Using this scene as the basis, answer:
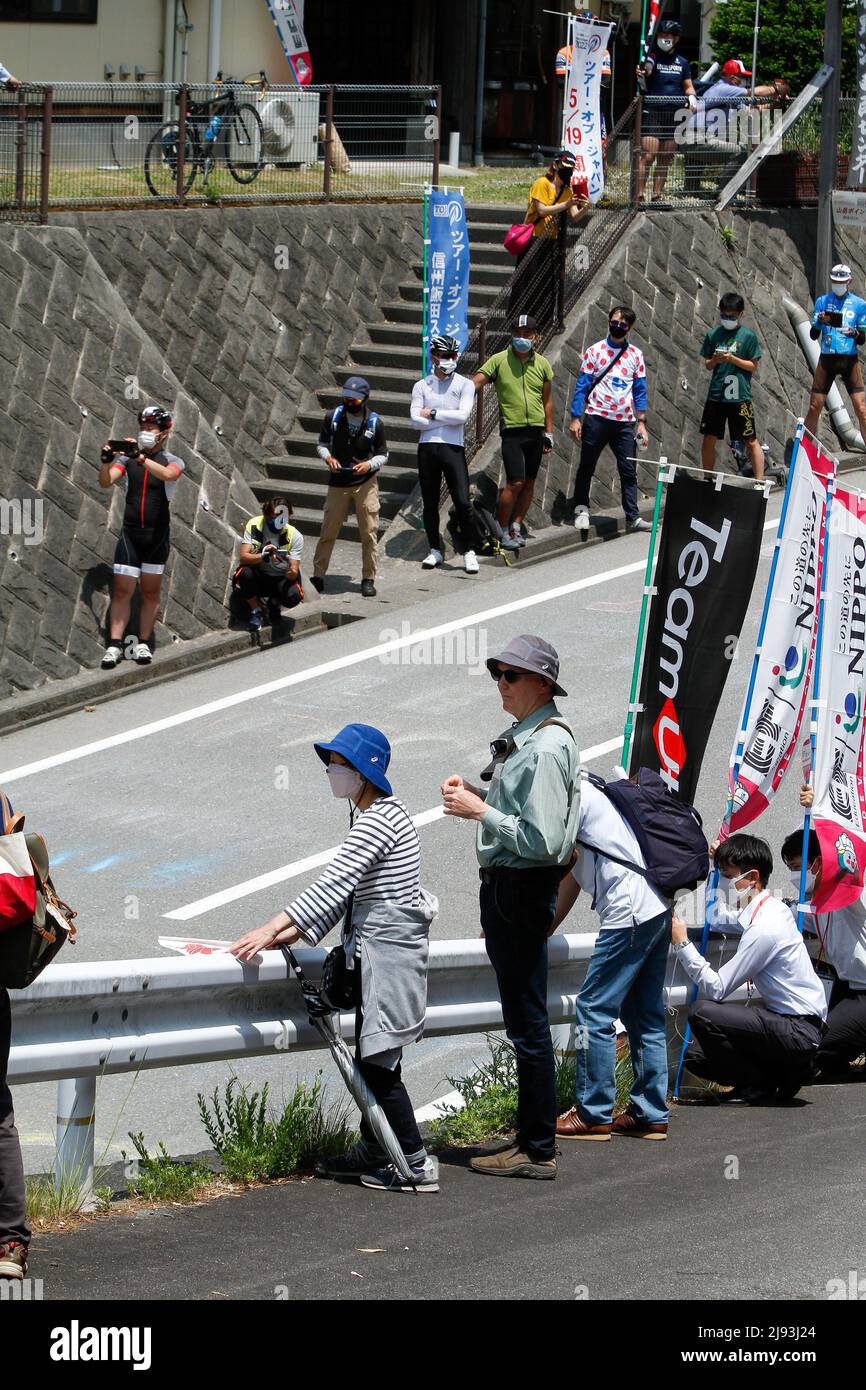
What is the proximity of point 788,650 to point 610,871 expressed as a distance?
5.31 ft

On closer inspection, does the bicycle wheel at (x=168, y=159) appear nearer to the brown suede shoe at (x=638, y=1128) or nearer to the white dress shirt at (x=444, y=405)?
the white dress shirt at (x=444, y=405)

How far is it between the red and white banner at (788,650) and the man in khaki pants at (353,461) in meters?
8.18

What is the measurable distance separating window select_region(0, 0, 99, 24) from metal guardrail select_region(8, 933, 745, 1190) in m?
17.8

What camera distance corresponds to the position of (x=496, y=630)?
15.4 meters

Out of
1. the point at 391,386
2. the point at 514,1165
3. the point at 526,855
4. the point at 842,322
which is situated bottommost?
the point at 514,1165

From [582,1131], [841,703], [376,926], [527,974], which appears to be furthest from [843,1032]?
[376,926]

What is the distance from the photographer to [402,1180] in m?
6.39

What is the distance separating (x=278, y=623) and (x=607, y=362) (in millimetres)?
4257

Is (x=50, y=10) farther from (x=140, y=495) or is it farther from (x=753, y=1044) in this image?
(x=753, y=1044)

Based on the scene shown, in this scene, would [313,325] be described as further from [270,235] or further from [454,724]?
[454,724]

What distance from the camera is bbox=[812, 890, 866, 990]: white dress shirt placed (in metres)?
8.48

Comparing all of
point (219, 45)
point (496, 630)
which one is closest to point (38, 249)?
point (496, 630)

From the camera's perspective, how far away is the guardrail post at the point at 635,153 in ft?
66.8

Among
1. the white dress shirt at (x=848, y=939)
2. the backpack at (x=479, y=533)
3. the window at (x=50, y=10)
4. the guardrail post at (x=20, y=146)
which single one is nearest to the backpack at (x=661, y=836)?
the white dress shirt at (x=848, y=939)
